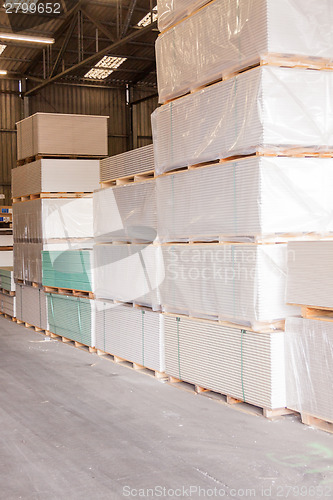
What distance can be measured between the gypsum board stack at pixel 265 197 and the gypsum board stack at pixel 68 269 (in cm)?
288

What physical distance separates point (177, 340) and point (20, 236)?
5.86m

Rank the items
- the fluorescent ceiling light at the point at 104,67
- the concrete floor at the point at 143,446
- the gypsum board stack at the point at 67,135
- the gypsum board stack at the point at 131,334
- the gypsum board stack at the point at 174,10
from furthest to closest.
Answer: the fluorescent ceiling light at the point at 104,67 < the gypsum board stack at the point at 67,135 < the gypsum board stack at the point at 131,334 < the gypsum board stack at the point at 174,10 < the concrete floor at the point at 143,446

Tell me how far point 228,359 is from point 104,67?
15.0 metres

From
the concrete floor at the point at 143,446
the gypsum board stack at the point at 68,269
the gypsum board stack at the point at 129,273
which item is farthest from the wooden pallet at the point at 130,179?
the concrete floor at the point at 143,446

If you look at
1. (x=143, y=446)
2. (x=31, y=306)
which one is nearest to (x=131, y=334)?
(x=143, y=446)

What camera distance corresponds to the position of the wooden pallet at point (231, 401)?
4941mm

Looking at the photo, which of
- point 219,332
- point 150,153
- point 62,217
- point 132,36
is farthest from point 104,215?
point 132,36

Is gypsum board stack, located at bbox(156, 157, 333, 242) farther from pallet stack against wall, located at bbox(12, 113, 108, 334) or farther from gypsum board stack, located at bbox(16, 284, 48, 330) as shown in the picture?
gypsum board stack, located at bbox(16, 284, 48, 330)

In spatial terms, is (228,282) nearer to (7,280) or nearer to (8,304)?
(7,280)

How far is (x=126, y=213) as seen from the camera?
7.25m

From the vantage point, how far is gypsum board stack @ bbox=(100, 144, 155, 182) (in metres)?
6.87

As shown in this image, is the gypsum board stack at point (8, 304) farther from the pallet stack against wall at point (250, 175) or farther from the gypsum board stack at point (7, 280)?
the pallet stack against wall at point (250, 175)

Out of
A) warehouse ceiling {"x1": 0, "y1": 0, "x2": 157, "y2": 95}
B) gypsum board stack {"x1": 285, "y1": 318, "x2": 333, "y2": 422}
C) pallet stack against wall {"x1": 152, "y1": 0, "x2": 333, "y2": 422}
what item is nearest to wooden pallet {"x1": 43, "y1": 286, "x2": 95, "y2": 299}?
pallet stack against wall {"x1": 152, "y1": 0, "x2": 333, "y2": 422}

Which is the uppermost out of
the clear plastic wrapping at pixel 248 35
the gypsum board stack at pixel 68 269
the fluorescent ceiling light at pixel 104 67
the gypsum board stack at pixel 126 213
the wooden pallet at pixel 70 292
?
the fluorescent ceiling light at pixel 104 67
